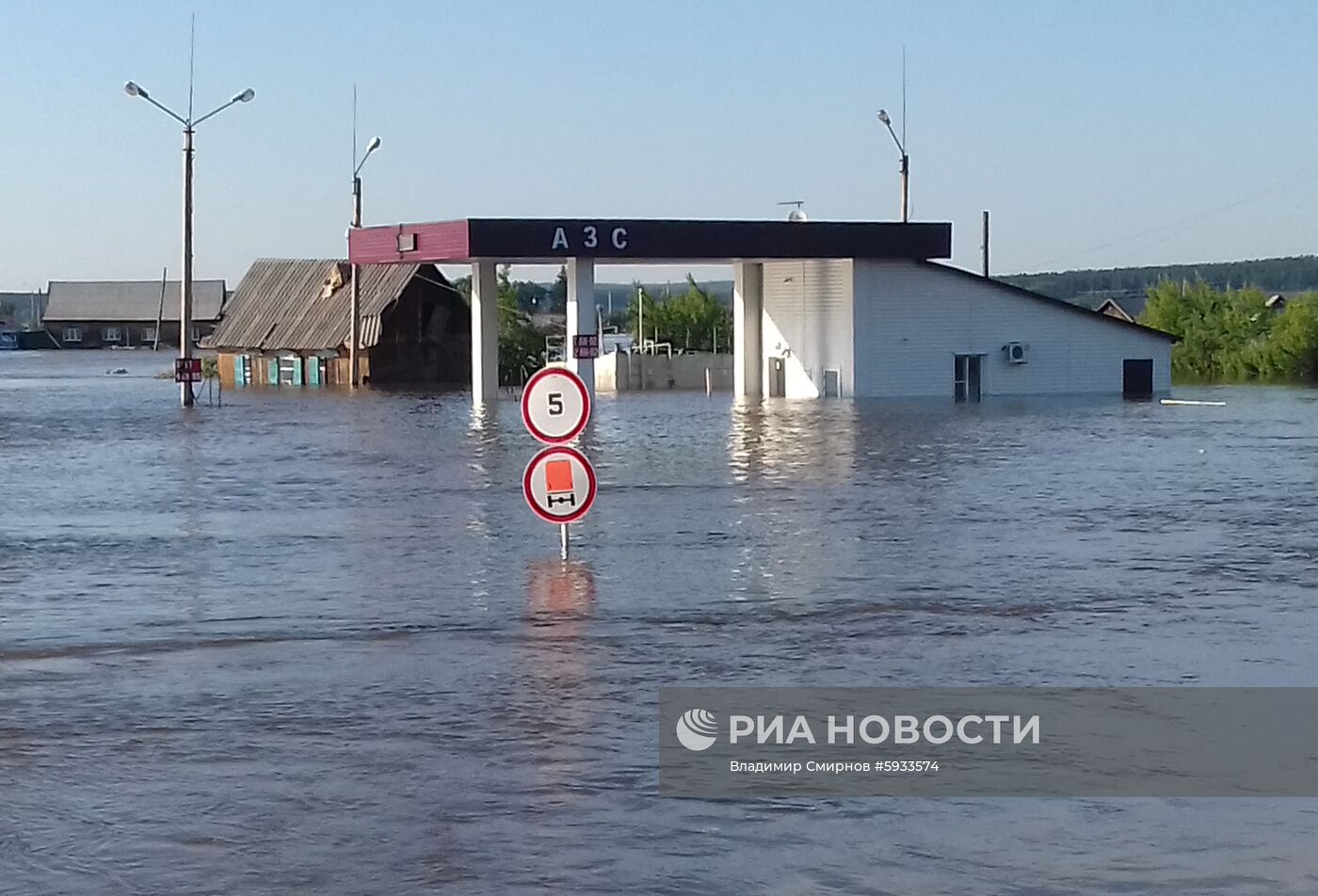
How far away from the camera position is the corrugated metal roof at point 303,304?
79.6 metres

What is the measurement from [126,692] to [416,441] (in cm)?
2464

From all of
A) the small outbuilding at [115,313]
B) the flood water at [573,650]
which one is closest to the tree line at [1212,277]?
Answer: the small outbuilding at [115,313]

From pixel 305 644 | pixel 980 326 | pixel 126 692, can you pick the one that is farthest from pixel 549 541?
pixel 980 326

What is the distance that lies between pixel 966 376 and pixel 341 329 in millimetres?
31142

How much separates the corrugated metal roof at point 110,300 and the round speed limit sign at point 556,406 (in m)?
159

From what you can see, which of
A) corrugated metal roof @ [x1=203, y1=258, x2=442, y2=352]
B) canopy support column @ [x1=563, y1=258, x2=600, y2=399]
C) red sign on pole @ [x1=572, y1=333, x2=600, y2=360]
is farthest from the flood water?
corrugated metal roof @ [x1=203, y1=258, x2=442, y2=352]

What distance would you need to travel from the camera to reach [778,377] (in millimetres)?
61656

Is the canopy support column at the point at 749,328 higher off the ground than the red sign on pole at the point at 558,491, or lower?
higher

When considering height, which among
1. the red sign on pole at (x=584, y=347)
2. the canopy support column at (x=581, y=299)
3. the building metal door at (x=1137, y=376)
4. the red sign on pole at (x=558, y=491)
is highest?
the canopy support column at (x=581, y=299)

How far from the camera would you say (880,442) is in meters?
33.9

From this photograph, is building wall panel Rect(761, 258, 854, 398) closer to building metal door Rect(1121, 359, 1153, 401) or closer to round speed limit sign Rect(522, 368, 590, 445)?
building metal door Rect(1121, 359, 1153, 401)

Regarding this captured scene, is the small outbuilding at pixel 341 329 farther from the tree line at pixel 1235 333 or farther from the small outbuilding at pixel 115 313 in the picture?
the small outbuilding at pixel 115 313

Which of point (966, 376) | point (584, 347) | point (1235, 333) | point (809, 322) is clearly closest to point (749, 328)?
point (809, 322)

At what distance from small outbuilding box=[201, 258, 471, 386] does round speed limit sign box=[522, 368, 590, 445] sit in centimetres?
6335
